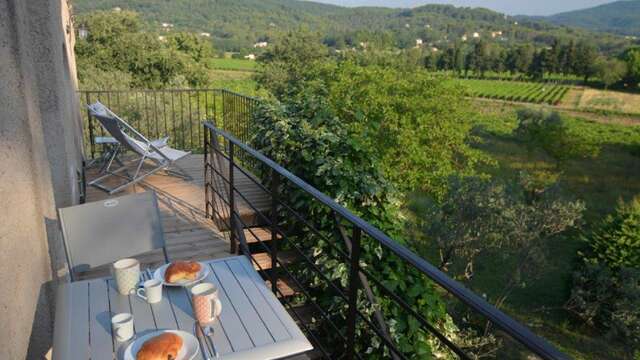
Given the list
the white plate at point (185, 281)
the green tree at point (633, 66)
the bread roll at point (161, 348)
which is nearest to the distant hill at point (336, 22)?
the green tree at point (633, 66)

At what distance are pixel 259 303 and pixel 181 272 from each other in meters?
0.39

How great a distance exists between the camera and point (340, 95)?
52.4 feet

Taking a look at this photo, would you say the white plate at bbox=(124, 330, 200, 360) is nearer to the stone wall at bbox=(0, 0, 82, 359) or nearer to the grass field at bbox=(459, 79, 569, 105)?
the stone wall at bbox=(0, 0, 82, 359)

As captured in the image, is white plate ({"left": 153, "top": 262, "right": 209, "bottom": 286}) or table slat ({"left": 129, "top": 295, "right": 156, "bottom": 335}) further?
white plate ({"left": 153, "top": 262, "right": 209, "bottom": 286})

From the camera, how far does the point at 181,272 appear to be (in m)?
2.02

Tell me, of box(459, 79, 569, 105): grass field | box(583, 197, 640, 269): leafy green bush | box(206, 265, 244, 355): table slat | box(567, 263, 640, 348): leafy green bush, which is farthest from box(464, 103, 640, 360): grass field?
box(206, 265, 244, 355): table slat

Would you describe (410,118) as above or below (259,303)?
below

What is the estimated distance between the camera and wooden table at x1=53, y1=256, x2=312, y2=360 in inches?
62.1

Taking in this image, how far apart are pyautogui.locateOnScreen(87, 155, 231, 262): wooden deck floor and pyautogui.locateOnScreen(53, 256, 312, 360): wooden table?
6.41ft

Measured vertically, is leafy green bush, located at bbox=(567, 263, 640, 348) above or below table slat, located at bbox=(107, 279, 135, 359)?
below

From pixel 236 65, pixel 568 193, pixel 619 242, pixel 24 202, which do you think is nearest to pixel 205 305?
pixel 24 202

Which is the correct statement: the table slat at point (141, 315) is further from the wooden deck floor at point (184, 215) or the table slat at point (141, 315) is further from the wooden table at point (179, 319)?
the wooden deck floor at point (184, 215)

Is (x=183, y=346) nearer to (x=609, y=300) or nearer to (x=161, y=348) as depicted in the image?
(x=161, y=348)

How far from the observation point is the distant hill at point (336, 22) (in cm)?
7150
